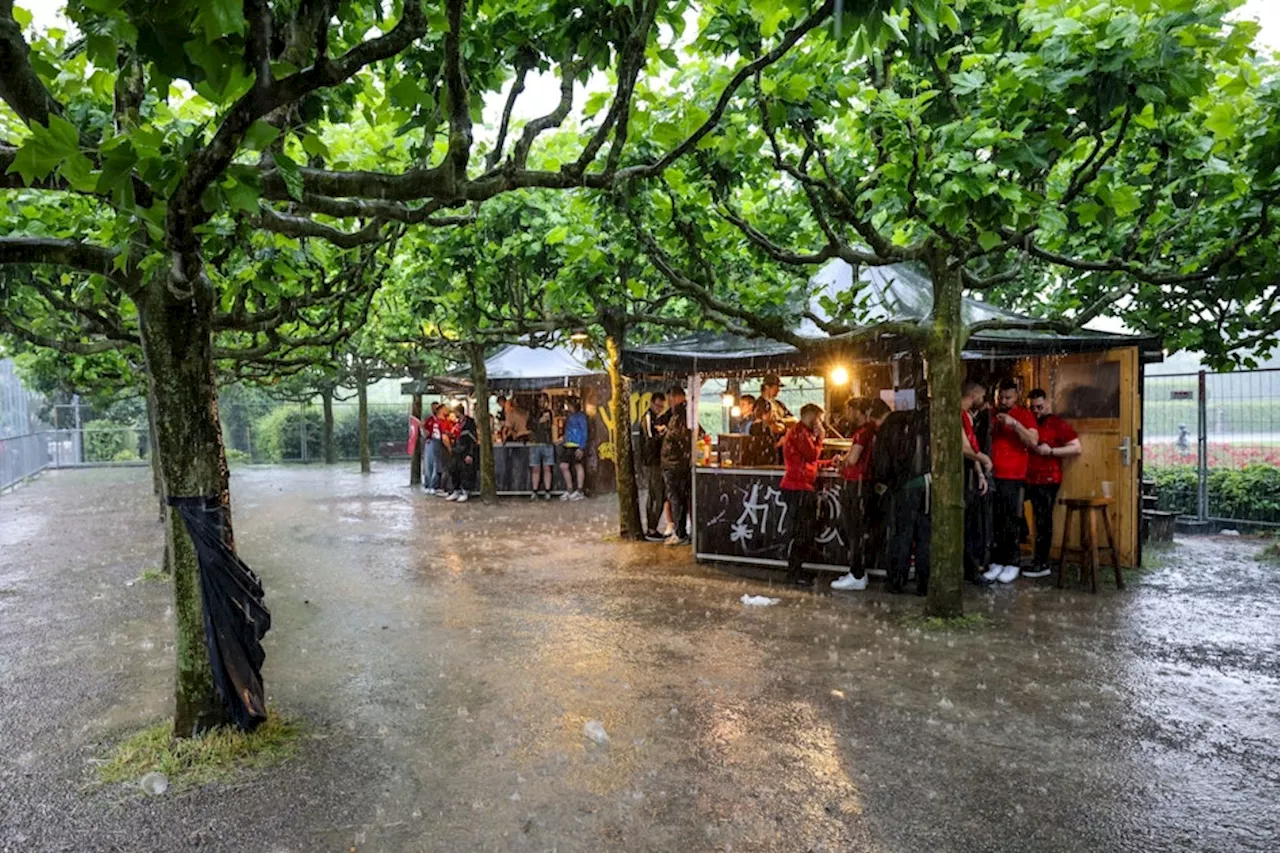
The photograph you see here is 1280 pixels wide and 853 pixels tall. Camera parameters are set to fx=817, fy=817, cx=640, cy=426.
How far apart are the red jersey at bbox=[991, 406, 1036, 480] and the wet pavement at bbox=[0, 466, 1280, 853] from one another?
1.23 m

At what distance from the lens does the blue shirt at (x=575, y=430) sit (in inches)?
743

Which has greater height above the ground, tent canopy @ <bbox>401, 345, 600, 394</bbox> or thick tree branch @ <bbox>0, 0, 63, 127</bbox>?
thick tree branch @ <bbox>0, 0, 63, 127</bbox>

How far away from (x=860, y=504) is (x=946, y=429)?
6.31ft

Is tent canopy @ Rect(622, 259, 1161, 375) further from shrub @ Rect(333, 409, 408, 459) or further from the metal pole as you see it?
shrub @ Rect(333, 409, 408, 459)

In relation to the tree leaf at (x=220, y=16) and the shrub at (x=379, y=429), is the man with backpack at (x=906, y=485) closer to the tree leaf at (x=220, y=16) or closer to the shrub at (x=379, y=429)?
the tree leaf at (x=220, y=16)

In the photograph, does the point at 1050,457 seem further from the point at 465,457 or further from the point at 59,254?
the point at 465,457

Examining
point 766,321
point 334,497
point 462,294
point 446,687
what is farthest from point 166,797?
point 334,497

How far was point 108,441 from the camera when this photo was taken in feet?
112

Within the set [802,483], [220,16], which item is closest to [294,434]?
[802,483]

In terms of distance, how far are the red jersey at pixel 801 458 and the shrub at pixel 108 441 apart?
3388 cm

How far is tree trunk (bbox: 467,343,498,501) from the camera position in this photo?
56.1 ft

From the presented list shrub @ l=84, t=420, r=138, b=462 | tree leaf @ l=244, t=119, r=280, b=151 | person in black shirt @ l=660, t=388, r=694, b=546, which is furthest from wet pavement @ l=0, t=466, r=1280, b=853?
shrub @ l=84, t=420, r=138, b=462

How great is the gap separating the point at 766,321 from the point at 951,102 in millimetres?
2606

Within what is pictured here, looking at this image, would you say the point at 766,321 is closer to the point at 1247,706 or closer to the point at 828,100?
the point at 828,100
